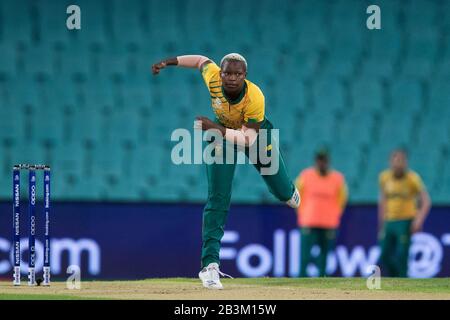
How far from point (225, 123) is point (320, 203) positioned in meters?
4.37

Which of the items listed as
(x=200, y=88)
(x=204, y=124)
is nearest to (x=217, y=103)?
(x=204, y=124)

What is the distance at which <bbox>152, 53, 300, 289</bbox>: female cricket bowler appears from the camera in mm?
9680

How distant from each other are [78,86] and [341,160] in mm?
2969

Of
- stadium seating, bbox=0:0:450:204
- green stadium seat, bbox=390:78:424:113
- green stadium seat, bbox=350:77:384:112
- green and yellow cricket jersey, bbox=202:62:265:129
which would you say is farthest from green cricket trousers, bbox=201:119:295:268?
green stadium seat, bbox=390:78:424:113

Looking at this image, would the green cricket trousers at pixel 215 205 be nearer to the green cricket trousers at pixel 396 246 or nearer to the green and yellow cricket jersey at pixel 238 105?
the green and yellow cricket jersey at pixel 238 105

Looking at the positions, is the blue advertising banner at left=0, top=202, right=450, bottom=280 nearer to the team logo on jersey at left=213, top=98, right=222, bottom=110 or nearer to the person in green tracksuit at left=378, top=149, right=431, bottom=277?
the person in green tracksuit at left=378, top=149, right=431, bottom=277

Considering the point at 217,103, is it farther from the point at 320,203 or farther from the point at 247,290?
the point at 320,203

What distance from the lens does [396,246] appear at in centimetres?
1357

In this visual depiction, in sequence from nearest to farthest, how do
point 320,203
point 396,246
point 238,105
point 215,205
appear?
1. point 238,105
2. point 215,205
3. point 396,246
4. point 320,203

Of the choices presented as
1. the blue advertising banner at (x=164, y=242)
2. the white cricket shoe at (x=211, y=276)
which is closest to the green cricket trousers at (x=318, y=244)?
the blue advertising banner at (x=164, y=242)

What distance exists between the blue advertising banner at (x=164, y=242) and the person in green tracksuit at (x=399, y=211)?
0.68 m

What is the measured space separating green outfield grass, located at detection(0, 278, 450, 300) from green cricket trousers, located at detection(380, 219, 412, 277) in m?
1.94

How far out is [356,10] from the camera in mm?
14914

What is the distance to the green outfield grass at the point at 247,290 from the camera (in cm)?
959
